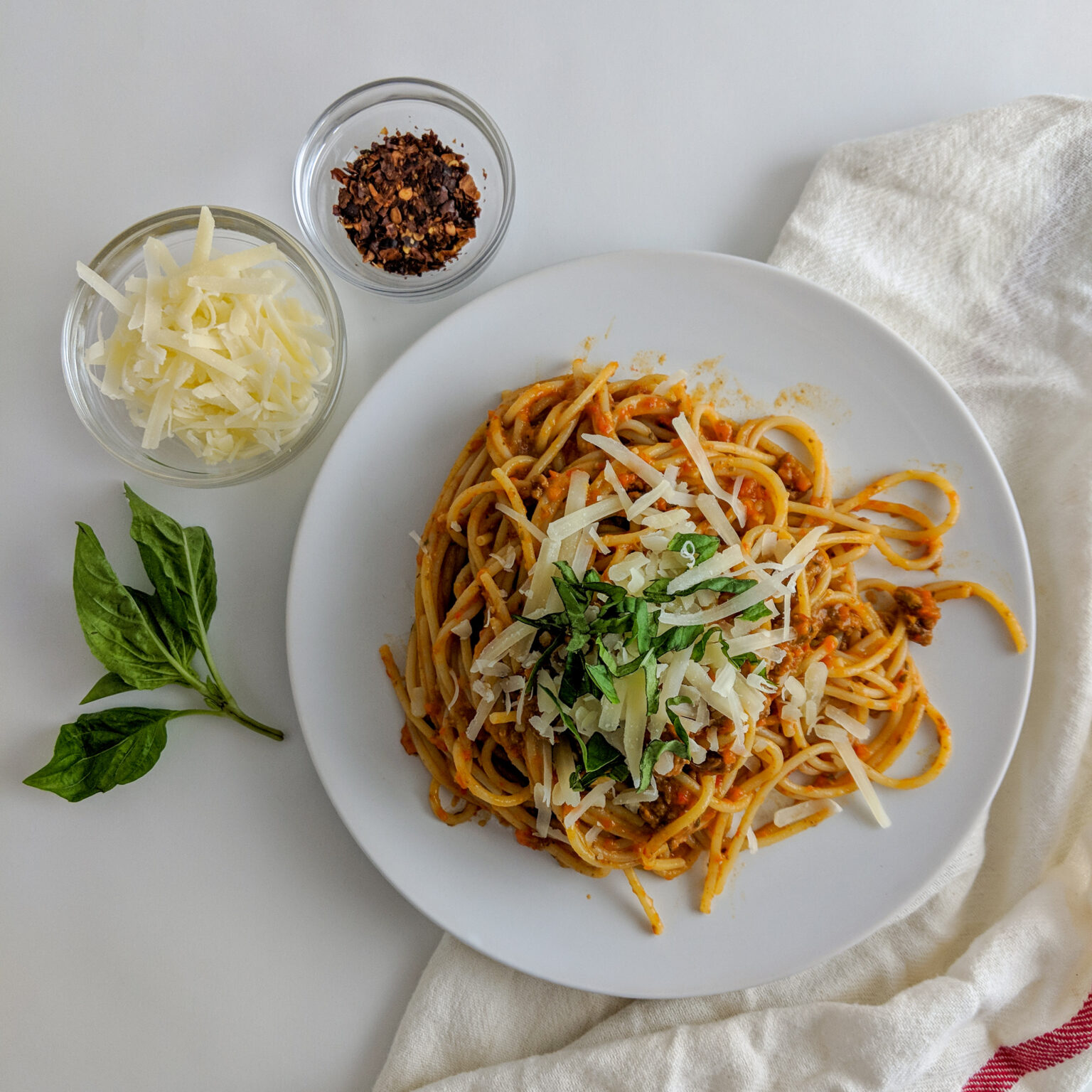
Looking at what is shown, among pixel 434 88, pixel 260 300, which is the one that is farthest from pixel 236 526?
pixel 434 88

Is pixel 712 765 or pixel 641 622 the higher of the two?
pixel 641 622

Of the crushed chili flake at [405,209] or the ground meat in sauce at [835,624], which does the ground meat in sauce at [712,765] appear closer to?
the ground meat in sauce at [835,624]

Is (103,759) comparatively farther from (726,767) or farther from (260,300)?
(726,767)

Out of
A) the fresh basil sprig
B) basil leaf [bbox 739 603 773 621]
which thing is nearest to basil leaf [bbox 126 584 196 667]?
the fresh basil sprig

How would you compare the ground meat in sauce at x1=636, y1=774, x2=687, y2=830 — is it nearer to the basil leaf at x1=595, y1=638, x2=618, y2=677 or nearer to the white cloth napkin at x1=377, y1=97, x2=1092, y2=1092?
the basil leaf at x1=595, y1=638, x2=618, y2=677

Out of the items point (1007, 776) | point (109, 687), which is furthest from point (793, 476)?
point (109, 687)

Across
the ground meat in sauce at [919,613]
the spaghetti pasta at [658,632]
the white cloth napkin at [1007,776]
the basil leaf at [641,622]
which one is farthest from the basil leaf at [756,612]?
the white cloth napkin at [1007,776]

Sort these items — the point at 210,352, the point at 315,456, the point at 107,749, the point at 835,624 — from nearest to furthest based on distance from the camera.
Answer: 1. the point at 210,352
2. the point at 835,624
3. the point at 107,749
4. the point at 315,456

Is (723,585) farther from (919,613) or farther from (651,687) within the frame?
(919,613)
